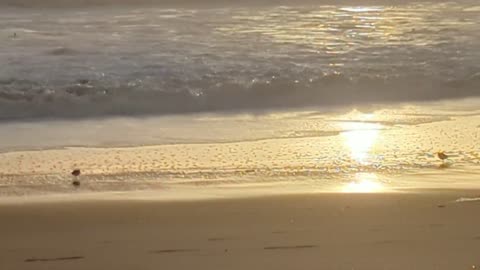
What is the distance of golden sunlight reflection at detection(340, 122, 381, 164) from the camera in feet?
18.6

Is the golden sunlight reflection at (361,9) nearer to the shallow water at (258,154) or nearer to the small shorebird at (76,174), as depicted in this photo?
the shallow water at (258,154)

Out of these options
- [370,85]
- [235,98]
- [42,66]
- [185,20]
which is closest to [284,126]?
[235,98]

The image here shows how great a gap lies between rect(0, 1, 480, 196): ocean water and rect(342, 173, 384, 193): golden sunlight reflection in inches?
0.4

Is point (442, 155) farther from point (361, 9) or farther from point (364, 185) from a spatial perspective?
point (361, 9)

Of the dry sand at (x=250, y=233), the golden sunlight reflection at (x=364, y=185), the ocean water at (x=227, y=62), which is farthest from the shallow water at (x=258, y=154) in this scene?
the ocean water at (x=227, y=62)

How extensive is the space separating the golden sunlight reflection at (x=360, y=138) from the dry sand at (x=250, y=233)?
102 cm

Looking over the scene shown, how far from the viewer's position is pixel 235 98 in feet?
25.9

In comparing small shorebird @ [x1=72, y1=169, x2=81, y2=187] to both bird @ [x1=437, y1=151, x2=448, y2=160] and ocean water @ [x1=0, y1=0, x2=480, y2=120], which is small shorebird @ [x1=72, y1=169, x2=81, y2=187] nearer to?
bird @ [x1=437, y1=151, x2=448, y2=160]

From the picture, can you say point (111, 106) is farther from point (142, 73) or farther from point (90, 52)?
point (90, 52)

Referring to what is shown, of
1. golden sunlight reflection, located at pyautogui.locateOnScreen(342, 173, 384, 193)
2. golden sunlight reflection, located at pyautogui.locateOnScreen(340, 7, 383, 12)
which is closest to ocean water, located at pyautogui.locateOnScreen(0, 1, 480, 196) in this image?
golden sunlight reflection, located at pyautogui.locateOnScreen(342, 173, 384, 193)

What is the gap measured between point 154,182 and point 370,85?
147 inches

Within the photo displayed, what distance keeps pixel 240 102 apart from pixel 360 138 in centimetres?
177

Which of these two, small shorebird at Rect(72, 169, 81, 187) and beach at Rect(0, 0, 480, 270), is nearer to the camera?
beach at Rect(0, 0, 480, 270)

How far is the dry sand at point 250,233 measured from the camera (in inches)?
142
